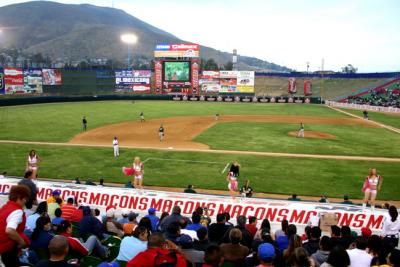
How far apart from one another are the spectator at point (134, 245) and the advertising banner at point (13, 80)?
79.3m

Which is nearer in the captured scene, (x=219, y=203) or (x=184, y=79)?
(x=219, y=203)

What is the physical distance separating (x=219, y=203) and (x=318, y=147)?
20221 mm

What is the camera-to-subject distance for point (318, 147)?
2953 cm

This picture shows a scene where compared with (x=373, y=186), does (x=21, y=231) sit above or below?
above

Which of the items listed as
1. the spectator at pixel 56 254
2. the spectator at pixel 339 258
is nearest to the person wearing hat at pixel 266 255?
the spectator at pixel 339 258

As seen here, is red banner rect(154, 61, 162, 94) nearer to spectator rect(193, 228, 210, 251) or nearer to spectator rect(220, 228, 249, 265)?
spectator rect(193, 228, 210, 251)

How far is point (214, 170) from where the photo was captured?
879 inches

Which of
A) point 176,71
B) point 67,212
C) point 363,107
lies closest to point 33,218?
point 67,212

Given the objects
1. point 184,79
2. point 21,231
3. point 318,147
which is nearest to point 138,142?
point 318,147

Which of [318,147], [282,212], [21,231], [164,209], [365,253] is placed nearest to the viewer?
[21,231]

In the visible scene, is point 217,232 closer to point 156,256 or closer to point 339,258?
point 156,256

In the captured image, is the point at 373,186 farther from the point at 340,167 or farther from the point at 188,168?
the point at 188,168

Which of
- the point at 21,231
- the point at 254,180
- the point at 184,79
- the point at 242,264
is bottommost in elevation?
the point at 254,180

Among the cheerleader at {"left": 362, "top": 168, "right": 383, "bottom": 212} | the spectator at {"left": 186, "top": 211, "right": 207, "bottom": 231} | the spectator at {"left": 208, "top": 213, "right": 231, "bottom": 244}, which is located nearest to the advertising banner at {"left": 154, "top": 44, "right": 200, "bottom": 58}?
the cheerleader at {"left": 362, "top": 168, "right": 383, "bottom": 212}
